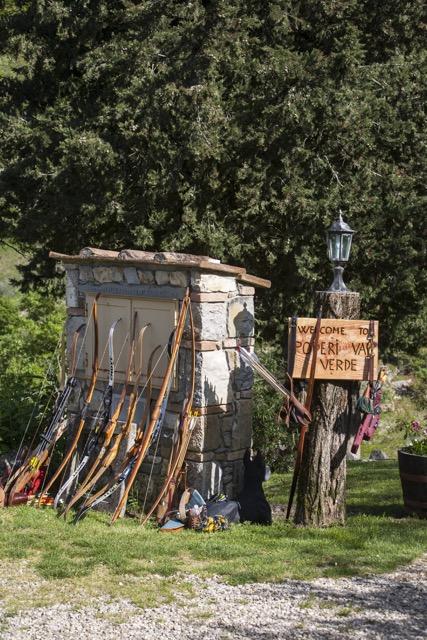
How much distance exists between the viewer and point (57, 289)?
16.9 m

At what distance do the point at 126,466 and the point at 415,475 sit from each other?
2463 mm

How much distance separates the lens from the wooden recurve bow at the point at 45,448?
9.03m

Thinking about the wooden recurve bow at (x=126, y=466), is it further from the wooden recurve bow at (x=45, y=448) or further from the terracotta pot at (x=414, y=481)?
the terracotta pot at (x=414, y=481)

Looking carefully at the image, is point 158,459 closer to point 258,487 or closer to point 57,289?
point 258,487

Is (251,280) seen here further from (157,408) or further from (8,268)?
(8,268)

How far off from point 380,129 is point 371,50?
1.90 m

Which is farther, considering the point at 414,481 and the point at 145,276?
the point at 145,276

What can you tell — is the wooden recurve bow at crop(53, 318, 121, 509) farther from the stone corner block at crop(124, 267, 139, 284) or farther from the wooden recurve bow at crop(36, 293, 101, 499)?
the stone corner block at crop(124, 267, 139, 284)

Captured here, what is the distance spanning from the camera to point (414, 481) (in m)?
8.39

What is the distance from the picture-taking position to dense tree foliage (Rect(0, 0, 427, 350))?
1340 cm

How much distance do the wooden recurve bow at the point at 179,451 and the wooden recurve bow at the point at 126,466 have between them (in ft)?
1.15

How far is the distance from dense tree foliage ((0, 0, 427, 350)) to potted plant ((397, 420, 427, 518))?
533 centimetres

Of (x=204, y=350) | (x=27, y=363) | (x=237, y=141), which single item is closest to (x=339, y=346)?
(x=204, y=350)

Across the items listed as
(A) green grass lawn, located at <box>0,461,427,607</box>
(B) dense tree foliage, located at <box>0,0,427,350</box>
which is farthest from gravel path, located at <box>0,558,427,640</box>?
(B) dense tree foliage, located at <box>0,0,427,350</box>
